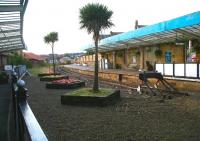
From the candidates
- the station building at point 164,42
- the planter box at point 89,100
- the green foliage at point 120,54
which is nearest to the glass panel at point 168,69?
the station building at point 164,42

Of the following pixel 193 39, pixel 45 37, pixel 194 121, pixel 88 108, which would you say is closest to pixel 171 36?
pixel 193 39

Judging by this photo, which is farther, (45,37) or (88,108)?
(45,37)

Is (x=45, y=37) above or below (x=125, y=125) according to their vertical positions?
above

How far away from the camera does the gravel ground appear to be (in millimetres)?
7742

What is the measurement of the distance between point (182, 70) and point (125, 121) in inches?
468

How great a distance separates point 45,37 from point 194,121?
90.4 feet

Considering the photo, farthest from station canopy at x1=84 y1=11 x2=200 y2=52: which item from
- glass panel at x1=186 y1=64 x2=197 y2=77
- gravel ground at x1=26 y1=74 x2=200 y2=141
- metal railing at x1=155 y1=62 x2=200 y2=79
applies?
gravel ground at x1=26 y1=74 x2=200 y2=141

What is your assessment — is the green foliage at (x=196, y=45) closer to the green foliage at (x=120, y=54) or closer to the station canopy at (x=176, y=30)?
the station canopy at (x=176, y=30)

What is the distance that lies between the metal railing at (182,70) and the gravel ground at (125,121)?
18.6 feet

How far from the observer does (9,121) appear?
894 cm

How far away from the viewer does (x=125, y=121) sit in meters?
9.49

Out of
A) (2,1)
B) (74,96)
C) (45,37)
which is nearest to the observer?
(74,96)

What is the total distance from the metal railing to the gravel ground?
5.66 metres

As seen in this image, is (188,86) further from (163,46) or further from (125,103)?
(163,46)
